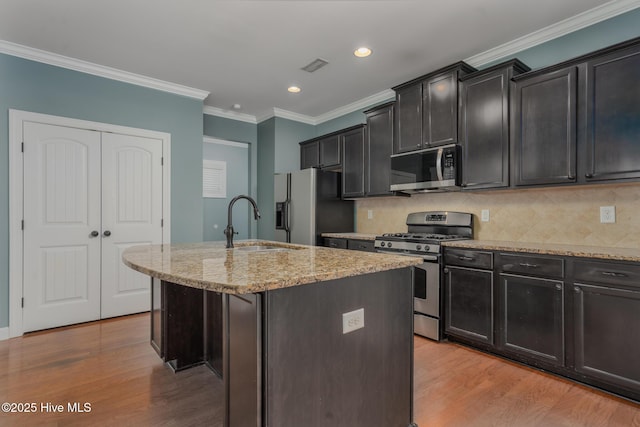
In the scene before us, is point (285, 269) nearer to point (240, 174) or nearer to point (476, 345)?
point (476, 345)

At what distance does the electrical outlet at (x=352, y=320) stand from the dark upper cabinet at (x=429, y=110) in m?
2.23

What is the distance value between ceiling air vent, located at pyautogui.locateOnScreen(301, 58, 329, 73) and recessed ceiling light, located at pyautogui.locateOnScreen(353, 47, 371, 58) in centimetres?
34

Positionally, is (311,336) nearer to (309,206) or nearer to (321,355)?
(321,355)

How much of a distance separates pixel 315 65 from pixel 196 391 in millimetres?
3062

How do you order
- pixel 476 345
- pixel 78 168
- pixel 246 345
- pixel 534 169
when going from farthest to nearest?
pixel 78 168
pixel 476 345
pixel 534 169
pixel 246 345

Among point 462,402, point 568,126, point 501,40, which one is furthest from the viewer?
point 501,40

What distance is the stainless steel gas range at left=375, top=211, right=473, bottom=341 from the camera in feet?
9.45

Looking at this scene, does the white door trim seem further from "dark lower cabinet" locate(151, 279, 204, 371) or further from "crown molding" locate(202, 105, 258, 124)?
"crown molding" locate(202, 105, 258, 124)

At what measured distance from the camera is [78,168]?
3.34 m

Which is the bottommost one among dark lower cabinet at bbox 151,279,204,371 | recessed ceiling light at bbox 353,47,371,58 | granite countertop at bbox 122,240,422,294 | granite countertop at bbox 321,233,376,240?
dark lower cabinet at bbox 151,279,204,371

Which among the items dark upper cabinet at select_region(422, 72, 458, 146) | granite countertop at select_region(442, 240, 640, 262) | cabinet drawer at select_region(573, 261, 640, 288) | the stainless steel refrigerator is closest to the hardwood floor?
cabinet drawer at select_region(573, 261, 640, 288)

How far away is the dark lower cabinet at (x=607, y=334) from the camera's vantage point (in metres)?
1.90

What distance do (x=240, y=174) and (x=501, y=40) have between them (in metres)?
4.67

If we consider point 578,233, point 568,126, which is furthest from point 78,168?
point 578,233
